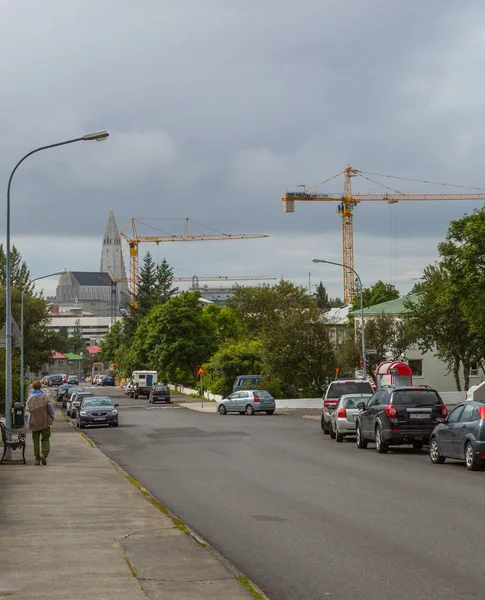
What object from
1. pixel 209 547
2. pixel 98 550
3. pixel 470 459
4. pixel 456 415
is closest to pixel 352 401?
pixel 456 415

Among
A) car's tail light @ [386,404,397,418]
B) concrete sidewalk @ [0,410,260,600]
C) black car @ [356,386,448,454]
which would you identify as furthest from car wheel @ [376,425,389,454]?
concrete sidewalk @ [0,410,260,600]

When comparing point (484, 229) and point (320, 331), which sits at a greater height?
point (484, 229)

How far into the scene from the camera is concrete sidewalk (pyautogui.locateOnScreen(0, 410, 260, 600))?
26.6 ft

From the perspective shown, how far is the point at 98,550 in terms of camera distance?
1011cm

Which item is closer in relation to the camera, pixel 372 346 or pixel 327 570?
pixel 327 570

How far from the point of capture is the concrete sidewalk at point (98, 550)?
812cm

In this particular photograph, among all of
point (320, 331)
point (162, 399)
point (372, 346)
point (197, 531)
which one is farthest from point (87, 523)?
point (162, 399)

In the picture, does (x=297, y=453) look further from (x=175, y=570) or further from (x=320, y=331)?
(x=320, y=331)

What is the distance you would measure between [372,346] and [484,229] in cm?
1912

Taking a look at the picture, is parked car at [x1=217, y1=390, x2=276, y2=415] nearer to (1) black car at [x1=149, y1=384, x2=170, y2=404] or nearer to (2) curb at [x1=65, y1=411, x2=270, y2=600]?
(1) black car at [x1=149, y1=384, x2=170, y2=404]

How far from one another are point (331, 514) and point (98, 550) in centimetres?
445

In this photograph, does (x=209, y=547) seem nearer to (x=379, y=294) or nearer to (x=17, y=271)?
(x=17, y=271)

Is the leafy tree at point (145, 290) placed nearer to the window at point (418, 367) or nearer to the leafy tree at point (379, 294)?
the leafy tree at point (379, 294)

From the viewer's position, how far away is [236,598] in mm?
7895
